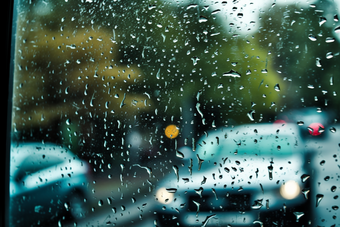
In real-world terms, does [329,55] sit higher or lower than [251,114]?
higher

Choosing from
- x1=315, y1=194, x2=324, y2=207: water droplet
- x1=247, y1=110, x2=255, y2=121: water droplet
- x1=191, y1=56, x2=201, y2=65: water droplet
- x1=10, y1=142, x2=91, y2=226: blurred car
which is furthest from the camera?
x1=10, y1=142, x2=91, y2=226: blurred car

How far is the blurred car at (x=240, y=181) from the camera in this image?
3.40 ft

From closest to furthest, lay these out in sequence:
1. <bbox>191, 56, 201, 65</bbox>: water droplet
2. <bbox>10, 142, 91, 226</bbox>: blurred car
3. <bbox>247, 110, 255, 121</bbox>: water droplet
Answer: <bbox>247, 110, 255, 121</bbox>: water droplet < <bbox>191, 56, 201, 65</bbox>: water droplet < <bbox>10, 142, 91, 226</bbox>: blurred car

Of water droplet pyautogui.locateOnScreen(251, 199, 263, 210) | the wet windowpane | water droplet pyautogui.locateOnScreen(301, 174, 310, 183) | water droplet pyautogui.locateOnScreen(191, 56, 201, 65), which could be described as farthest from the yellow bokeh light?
water droplet pyautogui.locateOnScreen(301, 174, 310, 183)

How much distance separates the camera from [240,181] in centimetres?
109

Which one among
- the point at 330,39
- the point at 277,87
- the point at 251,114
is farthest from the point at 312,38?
the point at 251,114

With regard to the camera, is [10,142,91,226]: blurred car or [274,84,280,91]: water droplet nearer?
[274,84,280,91]: water droplet

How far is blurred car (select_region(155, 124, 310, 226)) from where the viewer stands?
104cm

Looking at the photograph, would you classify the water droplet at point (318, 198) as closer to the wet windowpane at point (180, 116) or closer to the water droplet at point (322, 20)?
the wet windowpane at point (180, 116)

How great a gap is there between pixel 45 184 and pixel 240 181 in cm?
108

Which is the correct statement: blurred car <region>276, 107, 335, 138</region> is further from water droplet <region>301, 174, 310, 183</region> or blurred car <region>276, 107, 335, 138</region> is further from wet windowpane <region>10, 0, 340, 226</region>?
water droplet <region>301, 174, 310, 183</region>

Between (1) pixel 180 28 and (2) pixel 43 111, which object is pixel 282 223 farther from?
(2) pixel 43 111

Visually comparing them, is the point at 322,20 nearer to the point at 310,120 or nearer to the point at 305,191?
the point at 310,120

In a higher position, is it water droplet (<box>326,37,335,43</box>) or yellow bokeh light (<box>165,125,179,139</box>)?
water droplet (<box>326,37,335,43</box>)
